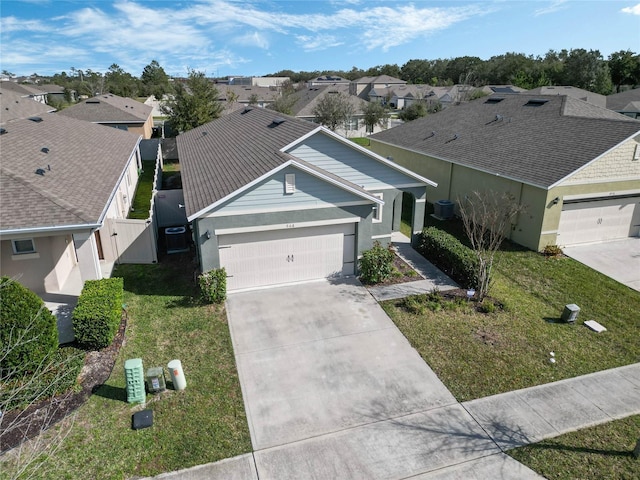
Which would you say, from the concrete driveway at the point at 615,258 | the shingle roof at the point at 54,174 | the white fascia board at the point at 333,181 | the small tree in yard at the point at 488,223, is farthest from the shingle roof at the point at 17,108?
the concrete driveway at the point at 615,258

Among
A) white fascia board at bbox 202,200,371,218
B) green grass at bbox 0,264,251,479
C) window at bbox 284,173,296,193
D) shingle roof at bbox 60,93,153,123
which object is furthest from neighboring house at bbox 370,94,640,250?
shingle roof at bbox 60,93,153,123

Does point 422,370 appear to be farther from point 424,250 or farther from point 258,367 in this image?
point 424,250

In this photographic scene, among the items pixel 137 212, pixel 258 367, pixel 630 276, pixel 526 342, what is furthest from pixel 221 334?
pixel 630 276

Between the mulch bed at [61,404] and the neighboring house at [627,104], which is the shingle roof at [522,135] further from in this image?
the neighboring house at [627,104]

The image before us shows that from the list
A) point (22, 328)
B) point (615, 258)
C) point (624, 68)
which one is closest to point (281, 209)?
point (22, 328)

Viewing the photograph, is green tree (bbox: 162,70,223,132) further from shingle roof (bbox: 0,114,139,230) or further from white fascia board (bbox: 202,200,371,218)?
white fascia board (bbox: 202,200,371,218)

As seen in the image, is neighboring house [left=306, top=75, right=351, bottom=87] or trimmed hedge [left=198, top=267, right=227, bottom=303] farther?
neighboring house [left=306, top=75, right=351, bottom=87]

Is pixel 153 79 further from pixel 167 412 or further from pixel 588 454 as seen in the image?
pixel 588 454
